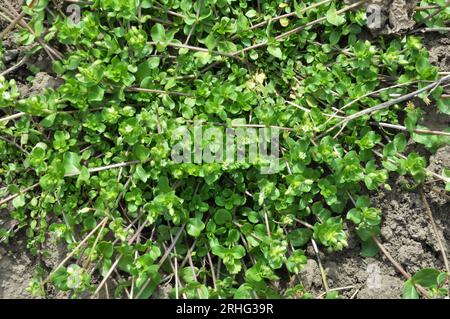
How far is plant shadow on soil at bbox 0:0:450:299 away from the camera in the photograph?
97.8 inches

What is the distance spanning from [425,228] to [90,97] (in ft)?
6.17

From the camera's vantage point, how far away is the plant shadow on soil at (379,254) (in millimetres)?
2484

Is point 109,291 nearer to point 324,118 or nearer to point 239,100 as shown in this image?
point 239,100

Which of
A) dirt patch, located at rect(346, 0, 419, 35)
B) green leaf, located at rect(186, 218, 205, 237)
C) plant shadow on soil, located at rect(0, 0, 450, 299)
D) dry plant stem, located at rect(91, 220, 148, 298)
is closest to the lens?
dry plant stem, located at rect(91, 220, 148, 298)

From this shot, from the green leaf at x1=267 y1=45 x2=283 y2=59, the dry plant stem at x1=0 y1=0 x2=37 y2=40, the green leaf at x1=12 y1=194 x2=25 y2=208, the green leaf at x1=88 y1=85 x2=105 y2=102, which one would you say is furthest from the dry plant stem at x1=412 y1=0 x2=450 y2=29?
the green leaf at x1=12 y1=194 x2=25 y2=208

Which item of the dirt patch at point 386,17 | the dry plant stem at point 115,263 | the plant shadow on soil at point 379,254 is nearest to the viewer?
the dry plant stem at point 115,263

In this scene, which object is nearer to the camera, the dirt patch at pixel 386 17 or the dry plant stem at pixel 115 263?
the dry plant stem at pixel 115 263

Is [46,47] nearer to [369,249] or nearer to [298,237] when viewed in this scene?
[298,237]

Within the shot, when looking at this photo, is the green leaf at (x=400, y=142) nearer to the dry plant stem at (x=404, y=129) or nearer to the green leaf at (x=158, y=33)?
the dry plant stem at (x=404, y=129)

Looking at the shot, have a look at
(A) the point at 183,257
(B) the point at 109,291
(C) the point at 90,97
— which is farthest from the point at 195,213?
(C) the point at 90,97

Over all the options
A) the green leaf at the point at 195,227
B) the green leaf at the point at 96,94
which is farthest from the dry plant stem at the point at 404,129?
the green leaf at the point at 96,94

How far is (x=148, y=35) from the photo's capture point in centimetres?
267

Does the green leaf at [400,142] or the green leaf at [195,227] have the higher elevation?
the green leaf at [400,142]

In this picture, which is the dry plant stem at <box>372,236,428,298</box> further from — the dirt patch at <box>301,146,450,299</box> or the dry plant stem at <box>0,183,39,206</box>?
the dry plant stem at <box>0,183,39,206</box>
